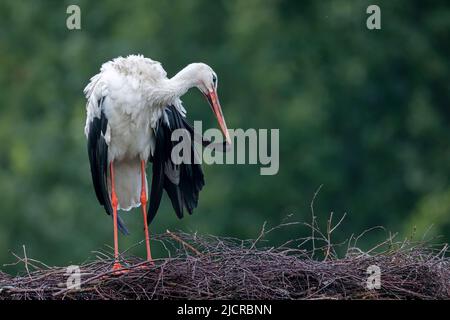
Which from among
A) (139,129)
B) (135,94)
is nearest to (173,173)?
(139,129)

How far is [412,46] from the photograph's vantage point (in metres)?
24.0

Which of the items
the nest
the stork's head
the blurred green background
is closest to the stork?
the stork's head

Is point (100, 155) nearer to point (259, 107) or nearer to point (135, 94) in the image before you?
point (135, 94)

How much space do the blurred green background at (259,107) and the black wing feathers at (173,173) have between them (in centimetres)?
906

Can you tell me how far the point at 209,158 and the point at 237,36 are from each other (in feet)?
34.7

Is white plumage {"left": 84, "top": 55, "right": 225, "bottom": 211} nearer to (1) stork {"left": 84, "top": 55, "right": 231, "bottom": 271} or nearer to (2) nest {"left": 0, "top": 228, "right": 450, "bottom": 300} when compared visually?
(1) stork {"left": 84, "top": 55, "right": 231, "bottom": 271}

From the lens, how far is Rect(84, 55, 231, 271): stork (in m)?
9.15

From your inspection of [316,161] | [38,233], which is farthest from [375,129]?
[38,233]

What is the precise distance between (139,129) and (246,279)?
2.02 m

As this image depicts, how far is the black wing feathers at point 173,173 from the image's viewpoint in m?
9.52

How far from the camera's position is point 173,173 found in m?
9.60

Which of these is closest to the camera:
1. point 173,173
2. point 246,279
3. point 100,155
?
point 246,279
